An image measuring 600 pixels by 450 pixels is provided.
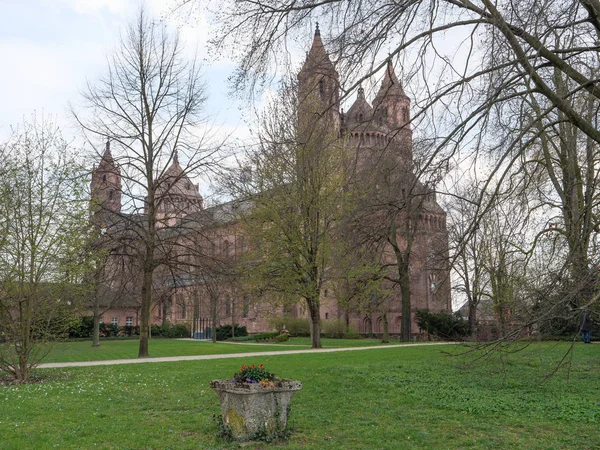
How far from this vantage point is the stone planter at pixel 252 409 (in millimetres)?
7289

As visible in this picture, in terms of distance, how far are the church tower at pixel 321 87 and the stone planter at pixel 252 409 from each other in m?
3.43

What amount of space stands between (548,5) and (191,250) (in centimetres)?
1843

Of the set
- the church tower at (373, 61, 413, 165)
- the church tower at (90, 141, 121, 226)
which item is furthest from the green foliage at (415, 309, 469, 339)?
the church tower at (373, 61, 413, 165)

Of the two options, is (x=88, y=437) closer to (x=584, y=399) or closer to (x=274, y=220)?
(x=584, y=399)

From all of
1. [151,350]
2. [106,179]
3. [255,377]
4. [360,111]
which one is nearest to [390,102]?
[360,111]

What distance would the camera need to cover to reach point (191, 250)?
23562mm

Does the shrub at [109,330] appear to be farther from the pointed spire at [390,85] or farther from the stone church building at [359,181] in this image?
the pointed spire at [390,85]

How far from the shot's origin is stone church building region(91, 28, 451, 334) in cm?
788

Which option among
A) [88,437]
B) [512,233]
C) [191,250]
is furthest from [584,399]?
[191,250]

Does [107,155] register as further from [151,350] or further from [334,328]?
[334,328]

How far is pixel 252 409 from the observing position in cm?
733

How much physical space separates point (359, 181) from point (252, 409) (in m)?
5.06

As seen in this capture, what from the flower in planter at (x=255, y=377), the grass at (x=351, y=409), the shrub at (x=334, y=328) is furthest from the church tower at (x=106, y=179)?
the shrub at (x=334, y=328)

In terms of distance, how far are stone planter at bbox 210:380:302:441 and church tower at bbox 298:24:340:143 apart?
343 cm
